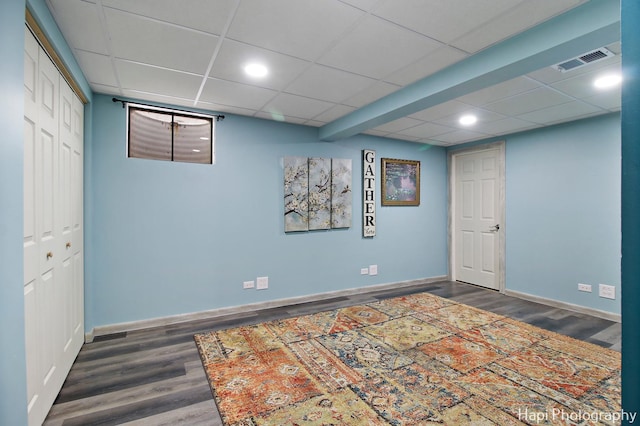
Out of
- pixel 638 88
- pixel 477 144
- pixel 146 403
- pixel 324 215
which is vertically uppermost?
pixel 477 144

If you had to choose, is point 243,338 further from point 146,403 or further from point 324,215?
point 324,215

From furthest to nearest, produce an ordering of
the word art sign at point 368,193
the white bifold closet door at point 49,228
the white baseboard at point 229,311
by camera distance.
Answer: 1. the word art sign at point 368,193
2. the white baseboard at point 229,311
3. the white bifold closet door at point 49,228

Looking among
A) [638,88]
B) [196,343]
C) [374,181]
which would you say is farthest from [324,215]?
[638,88]

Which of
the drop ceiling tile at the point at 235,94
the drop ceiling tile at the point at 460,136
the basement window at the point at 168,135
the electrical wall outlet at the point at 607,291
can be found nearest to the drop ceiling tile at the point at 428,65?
the drop ceiling tile at the point at 235,94

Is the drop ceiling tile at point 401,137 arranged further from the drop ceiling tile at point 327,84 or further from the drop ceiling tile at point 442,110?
the drop ceiling tile at point 327,84

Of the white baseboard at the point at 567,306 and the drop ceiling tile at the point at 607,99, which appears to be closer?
the drop ceiling tile at the point at 607,99

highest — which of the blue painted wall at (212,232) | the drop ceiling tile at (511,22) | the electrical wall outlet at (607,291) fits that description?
the drop ceiling tile at (511,22)

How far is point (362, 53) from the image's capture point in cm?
229

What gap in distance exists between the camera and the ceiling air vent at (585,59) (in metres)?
2.17

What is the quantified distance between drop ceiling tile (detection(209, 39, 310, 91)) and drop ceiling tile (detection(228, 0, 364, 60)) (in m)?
0.10

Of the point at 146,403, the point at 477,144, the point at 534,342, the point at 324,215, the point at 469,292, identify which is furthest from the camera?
the point at 477,144

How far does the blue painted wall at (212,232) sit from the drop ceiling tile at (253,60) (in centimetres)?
112

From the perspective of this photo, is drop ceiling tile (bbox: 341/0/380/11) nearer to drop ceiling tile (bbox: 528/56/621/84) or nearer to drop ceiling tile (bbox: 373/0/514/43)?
drop ceiling tile (bbox: 373/0/514/43)

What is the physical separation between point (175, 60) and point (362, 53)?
4.73ft
